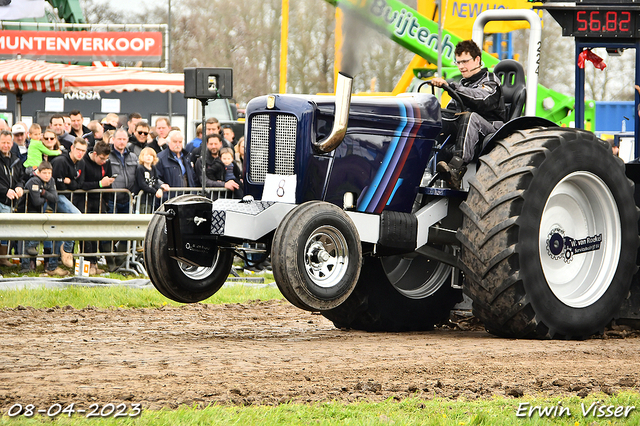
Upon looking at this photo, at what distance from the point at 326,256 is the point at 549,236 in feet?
6.04

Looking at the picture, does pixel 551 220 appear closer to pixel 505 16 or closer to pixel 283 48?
pixel 505 16

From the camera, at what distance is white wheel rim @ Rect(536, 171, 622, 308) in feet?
23.5

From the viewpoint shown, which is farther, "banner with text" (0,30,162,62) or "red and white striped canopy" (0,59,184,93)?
"banner with text" (0,30,162,62)

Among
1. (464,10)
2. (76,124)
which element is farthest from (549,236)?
(464,10)

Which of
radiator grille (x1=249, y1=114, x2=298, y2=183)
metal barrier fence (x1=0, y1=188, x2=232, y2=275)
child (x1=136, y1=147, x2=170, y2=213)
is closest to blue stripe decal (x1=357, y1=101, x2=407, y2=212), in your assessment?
radiator grille (x1=249, y1=114, x2=298, y2=183)

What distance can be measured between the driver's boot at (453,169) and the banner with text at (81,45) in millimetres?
20245

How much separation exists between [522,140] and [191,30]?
34.1 m

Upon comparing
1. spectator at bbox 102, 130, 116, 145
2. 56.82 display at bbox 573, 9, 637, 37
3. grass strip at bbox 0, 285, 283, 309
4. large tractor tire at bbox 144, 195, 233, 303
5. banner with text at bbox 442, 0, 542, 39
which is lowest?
grass strip at bbox 0, 285, 283, 309

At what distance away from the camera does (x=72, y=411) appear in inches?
166

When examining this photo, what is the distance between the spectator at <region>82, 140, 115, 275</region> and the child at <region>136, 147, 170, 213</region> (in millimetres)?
377

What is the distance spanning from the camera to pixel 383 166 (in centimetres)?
699

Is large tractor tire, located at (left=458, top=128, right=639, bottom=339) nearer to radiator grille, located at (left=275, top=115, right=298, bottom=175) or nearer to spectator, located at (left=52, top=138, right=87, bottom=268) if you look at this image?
radiator grille, located at (left=275, top=115, right=298, bottom=175)

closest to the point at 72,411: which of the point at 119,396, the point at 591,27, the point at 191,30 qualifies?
the point at 119,396

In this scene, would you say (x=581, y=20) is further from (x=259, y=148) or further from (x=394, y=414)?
(x=394, y=414)
